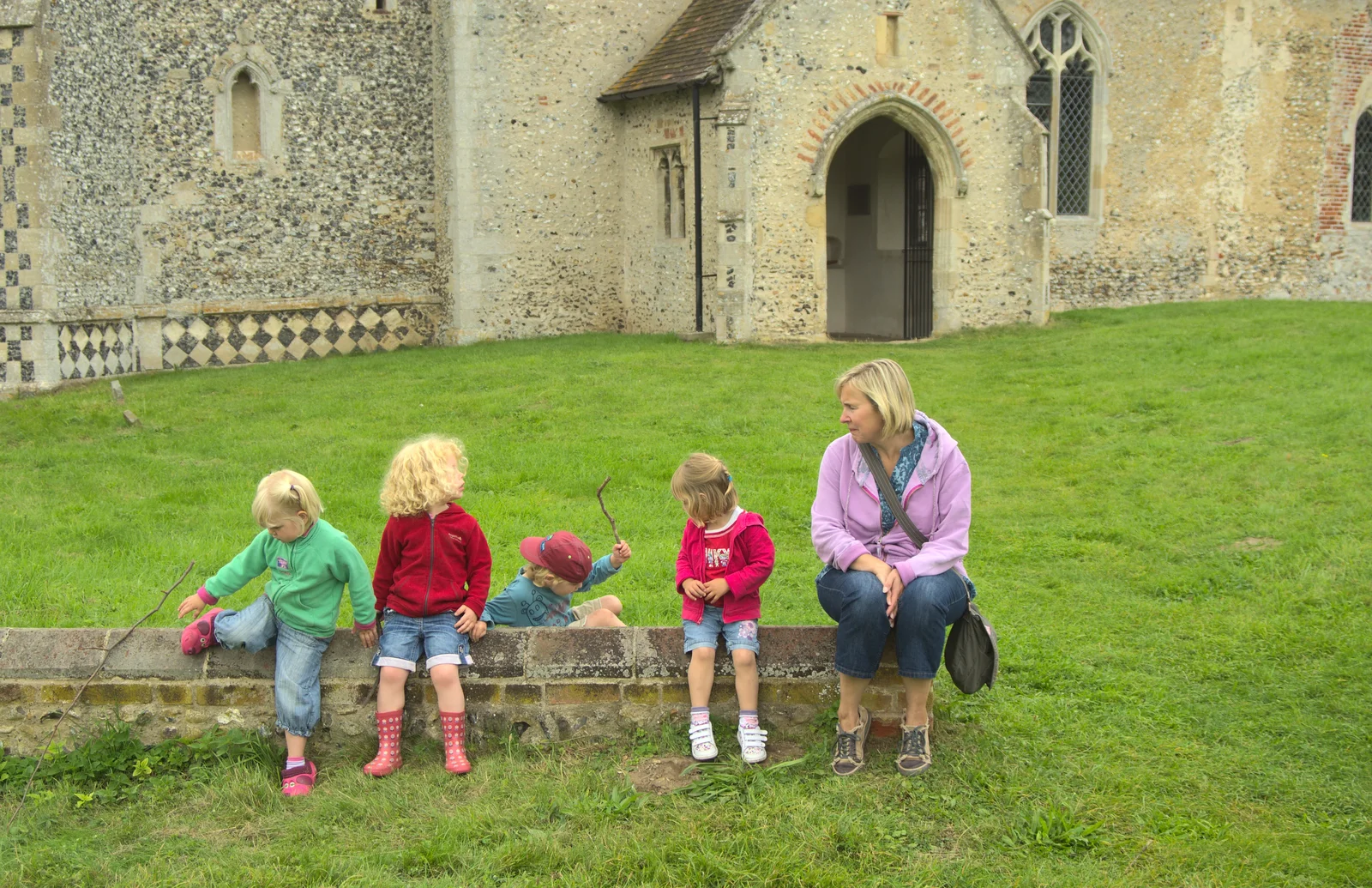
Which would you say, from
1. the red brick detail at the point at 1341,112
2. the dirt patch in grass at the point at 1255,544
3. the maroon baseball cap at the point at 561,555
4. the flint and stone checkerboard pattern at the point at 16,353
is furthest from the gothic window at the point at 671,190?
the maroon baseball cap at the point at 561,555

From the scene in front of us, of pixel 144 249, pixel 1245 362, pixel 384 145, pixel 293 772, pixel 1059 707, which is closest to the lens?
pixel 293 772

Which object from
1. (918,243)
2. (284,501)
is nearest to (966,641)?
(284,501)

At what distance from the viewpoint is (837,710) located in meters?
4.93

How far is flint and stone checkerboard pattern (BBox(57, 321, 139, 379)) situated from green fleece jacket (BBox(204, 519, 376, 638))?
10.8 m

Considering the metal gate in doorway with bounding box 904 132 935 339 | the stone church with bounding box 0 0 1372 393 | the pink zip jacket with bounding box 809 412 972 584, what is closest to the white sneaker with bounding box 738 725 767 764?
the pink zip jacket with bounding box 809 412 972 584

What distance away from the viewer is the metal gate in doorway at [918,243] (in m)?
19.0

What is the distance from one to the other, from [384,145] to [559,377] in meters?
6.20

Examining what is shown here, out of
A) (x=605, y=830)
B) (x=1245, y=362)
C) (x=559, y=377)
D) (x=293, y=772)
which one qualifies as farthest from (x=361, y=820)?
(x=1245, y=362)

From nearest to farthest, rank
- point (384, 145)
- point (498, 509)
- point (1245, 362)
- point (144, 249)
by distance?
1. point (498, 509)
2. point (1245, 362)
3. point (144, 249)
4. point (384, 145)

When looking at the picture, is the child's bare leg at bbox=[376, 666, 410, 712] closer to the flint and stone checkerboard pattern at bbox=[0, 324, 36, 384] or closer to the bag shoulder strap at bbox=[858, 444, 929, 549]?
the bag shoulder strap at bbox=[858, 444, 929, 549]

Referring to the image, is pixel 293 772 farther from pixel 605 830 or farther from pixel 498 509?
pixel 498 509

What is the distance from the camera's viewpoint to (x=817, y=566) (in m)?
7.41

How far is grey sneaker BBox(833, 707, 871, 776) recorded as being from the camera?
15.3 ft

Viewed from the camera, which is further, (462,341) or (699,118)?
(462,341)
